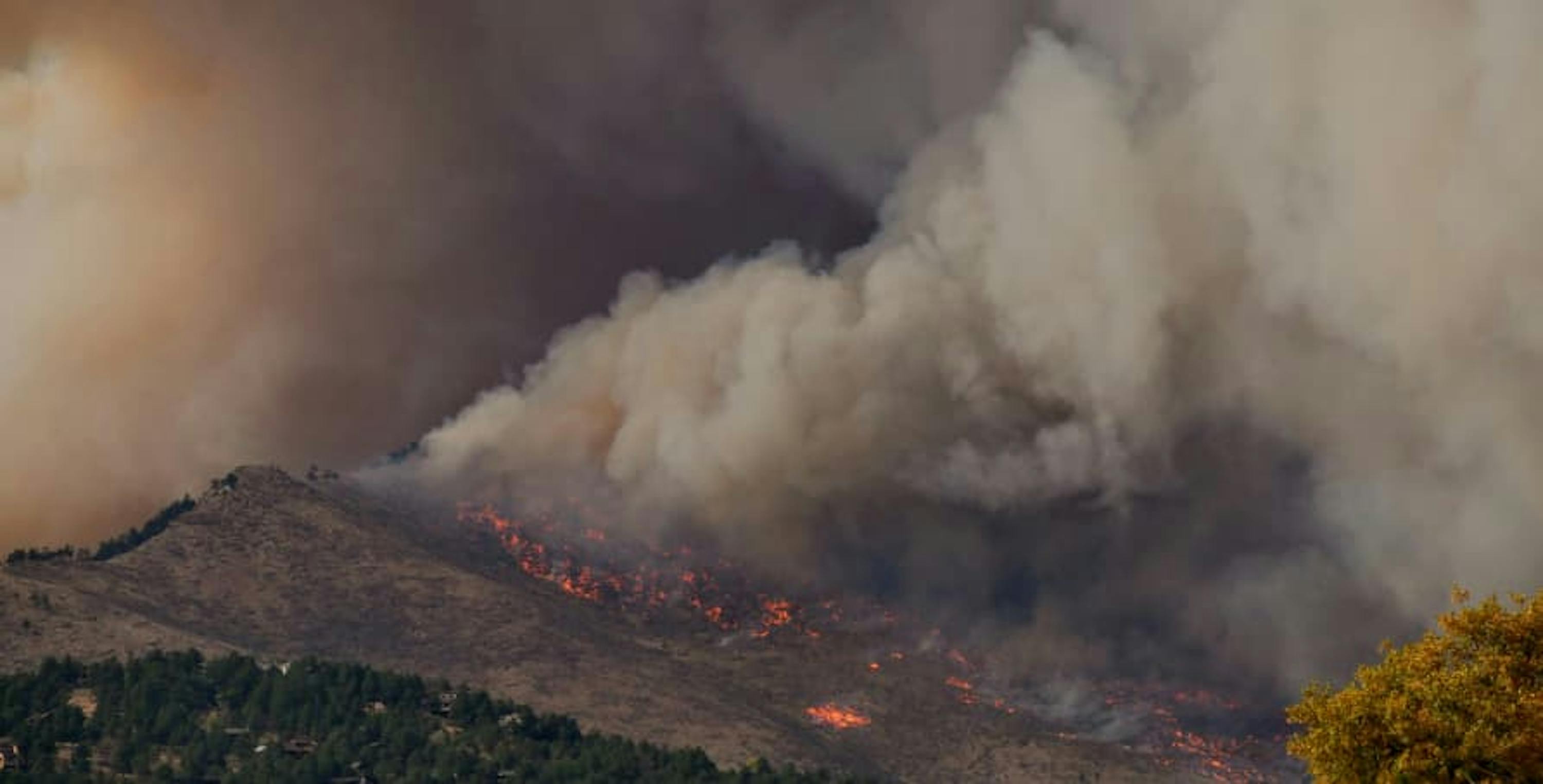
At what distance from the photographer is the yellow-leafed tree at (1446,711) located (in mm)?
63938

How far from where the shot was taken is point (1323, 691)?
70.9m

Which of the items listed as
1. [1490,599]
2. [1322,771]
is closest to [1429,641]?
[1490,599]

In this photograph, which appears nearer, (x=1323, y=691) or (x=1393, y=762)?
(x=1393, y=762)

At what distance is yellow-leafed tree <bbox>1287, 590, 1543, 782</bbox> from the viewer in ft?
210

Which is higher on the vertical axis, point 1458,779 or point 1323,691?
point 1323,691

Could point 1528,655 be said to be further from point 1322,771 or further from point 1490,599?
point 1322,771

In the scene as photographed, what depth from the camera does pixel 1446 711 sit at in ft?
212

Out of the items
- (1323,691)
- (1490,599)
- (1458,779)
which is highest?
(1490,599)

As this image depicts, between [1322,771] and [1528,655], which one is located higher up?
[1528,655]

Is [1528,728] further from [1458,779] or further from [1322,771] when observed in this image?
[1322,771]

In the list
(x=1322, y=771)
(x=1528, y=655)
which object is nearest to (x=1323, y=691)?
(x=1322, y=771)

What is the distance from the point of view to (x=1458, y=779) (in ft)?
211

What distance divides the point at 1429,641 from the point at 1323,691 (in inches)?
205

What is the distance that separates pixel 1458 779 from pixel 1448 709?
2851 mm
